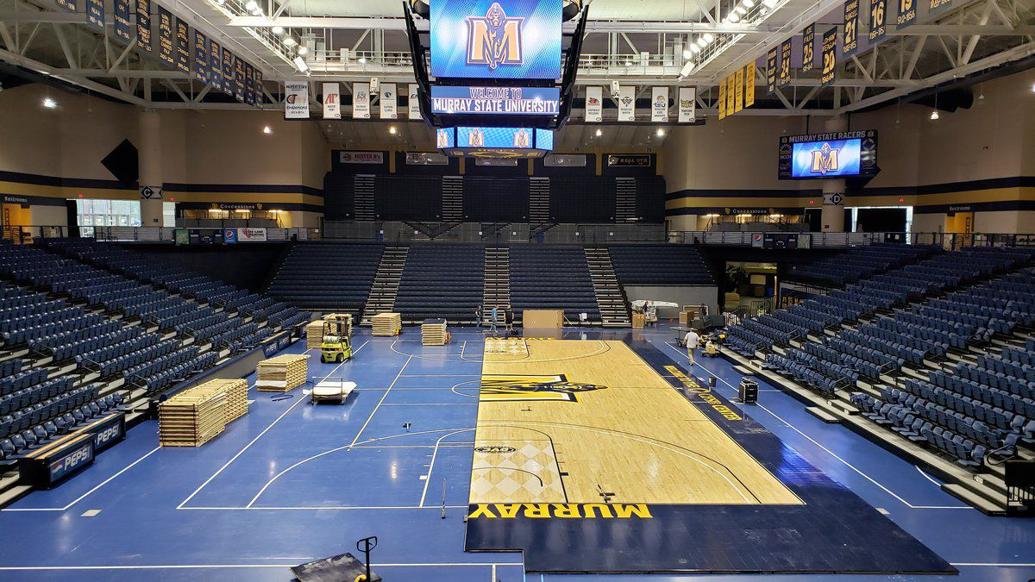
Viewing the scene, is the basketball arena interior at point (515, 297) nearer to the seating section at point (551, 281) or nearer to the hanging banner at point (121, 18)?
the hanging banner at point (121, 18)

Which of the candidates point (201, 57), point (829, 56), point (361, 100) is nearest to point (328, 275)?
point (361, 100)

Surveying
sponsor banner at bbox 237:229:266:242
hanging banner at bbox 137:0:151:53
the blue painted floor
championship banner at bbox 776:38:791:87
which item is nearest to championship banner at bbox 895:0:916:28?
championship banner at bbox 776:38:791:87

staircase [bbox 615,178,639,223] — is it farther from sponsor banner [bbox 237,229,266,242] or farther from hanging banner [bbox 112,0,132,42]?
hanging banner [bbox 112,0,132,42]

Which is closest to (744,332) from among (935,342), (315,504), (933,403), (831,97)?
(935,342)

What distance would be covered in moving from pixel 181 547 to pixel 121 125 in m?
29.0

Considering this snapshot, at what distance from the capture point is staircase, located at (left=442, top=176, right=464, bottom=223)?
3775 centimetres

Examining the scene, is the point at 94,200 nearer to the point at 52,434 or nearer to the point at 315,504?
the point at 52,434

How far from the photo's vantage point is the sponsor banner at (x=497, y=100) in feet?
45.9

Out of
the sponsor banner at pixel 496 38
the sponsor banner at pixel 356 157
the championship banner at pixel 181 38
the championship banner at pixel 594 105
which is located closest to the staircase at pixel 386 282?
the sponsor banner at pixel 356 157

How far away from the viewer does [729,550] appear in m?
9.06

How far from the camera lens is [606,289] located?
107 ft

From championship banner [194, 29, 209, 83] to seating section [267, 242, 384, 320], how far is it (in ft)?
47.3

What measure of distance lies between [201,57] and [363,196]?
20.6 m

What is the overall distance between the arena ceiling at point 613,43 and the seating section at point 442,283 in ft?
Answer: 31.6
